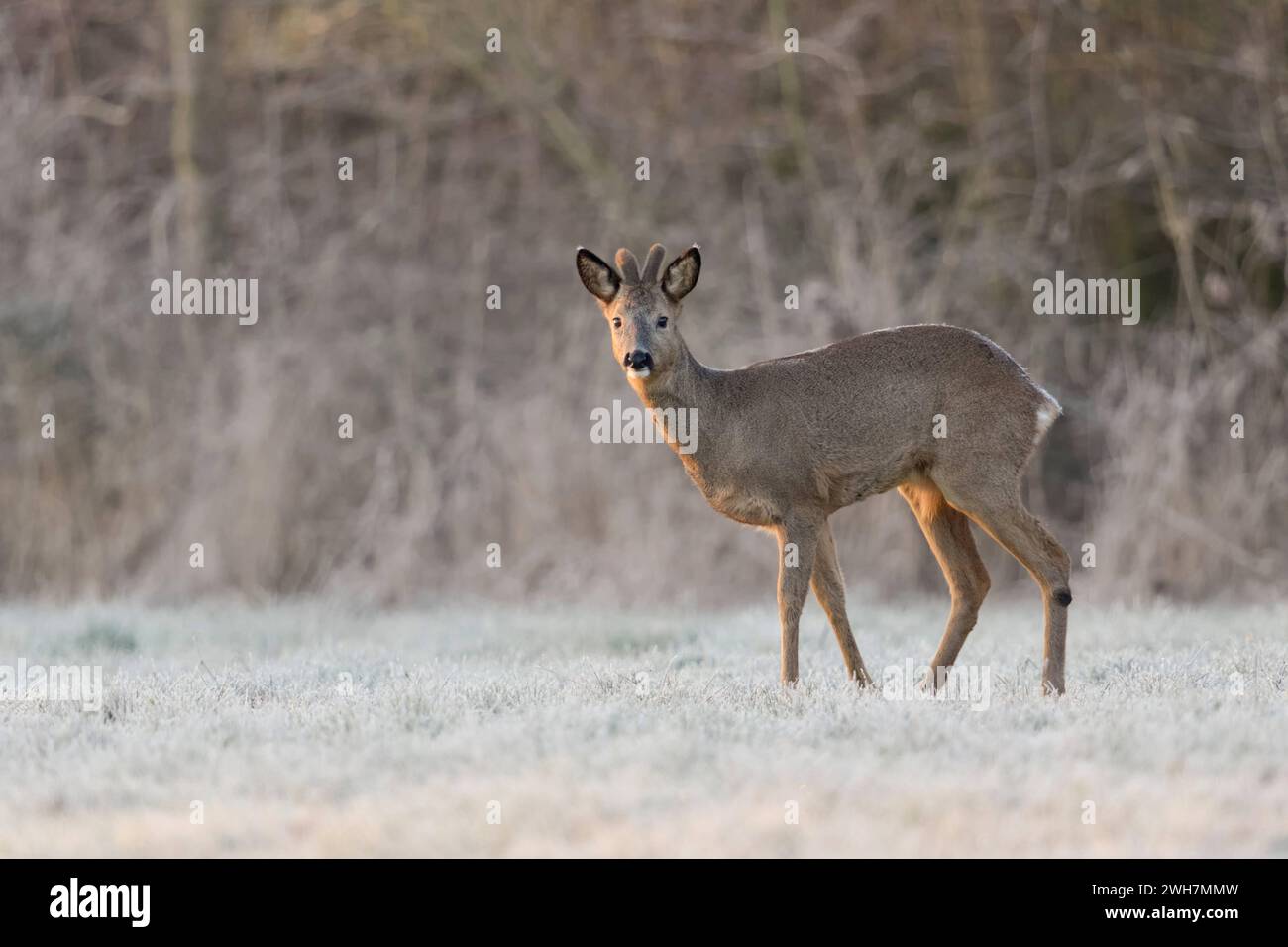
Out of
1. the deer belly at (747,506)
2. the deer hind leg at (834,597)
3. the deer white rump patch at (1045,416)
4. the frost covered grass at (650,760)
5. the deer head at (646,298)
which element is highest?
the deer head at (646,298)

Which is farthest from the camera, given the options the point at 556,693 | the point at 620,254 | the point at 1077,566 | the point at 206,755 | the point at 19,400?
the point at 19,400

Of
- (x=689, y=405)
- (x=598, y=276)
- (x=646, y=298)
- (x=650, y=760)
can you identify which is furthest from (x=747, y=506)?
(x=650, y=760)

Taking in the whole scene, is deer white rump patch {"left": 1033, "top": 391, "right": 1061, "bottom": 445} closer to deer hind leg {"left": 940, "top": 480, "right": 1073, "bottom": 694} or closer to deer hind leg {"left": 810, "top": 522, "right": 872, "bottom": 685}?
deer hind leg {"left": 940, "top": 480, "right": 1073, "bottom": 694}

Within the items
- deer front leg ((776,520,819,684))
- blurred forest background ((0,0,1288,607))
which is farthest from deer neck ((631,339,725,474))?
blurred forest background ((0,0,1288,607))

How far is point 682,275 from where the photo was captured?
327 inches

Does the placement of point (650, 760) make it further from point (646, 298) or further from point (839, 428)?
point (646, 298)

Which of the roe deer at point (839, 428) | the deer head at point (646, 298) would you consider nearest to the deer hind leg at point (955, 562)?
the roe deer at point (839, 428)

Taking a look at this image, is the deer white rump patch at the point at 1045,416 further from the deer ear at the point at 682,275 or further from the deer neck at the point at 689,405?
the deer ear at the point at 682,275

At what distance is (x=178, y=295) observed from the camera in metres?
16.1

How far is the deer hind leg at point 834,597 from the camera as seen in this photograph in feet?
27.2

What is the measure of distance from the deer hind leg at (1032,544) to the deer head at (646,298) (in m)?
1.43
